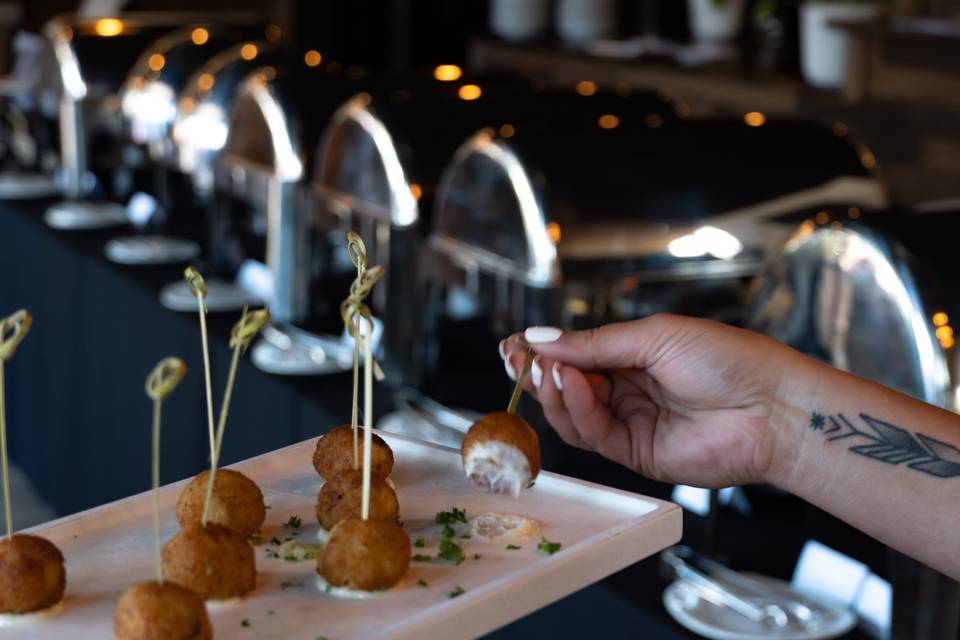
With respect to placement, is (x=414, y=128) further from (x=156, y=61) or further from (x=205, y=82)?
(x=156, y=61)

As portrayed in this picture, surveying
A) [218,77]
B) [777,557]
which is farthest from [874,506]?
[218,77]

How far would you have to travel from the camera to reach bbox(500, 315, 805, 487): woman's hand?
1.04 m

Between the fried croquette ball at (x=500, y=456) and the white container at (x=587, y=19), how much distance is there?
3.29 meters

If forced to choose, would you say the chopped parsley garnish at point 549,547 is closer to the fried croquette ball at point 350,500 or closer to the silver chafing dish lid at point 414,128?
the fried croquette ball at point 350,500

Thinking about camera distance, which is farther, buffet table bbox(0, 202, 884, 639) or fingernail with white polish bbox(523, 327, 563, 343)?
buffet table bbox(0, 202, 884, 639)

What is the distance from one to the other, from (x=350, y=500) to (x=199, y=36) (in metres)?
2.98

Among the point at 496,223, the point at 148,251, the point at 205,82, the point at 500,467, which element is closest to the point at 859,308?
the point at 496,223

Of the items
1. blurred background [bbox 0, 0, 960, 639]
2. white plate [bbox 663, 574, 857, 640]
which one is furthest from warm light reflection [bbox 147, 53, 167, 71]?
white plate [bbox 663, 574, 857, 640]

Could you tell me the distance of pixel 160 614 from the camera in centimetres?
61

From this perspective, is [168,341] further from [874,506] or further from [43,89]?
[874,506]

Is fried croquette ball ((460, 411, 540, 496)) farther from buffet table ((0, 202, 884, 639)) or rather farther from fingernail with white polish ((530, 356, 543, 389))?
buffet table ((0, 202, 884, 639))

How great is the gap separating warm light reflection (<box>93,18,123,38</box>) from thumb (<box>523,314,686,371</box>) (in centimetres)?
293

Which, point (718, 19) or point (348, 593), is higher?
point (718, 19)

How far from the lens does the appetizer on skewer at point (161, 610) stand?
613 mm
